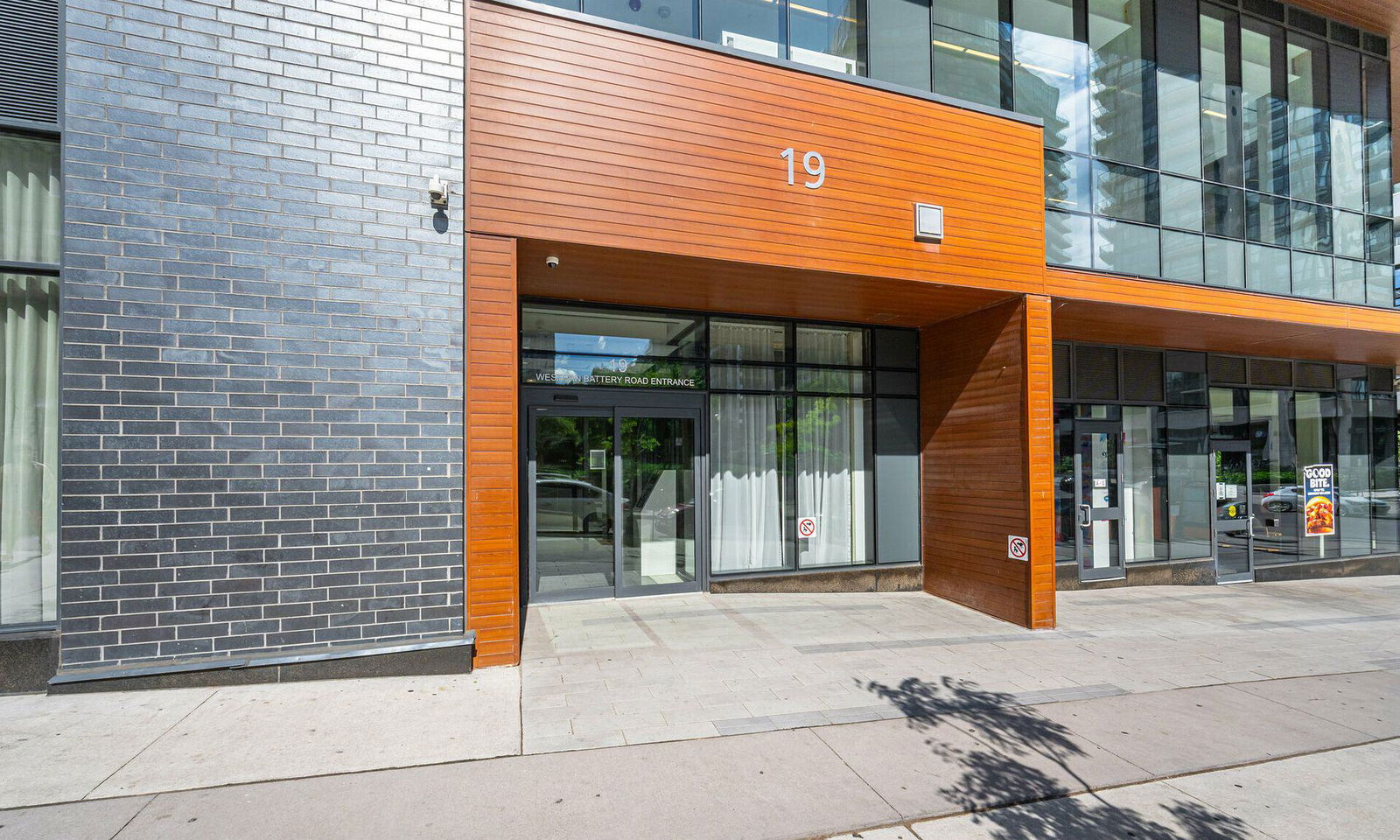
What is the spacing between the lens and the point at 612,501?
7.97 metres

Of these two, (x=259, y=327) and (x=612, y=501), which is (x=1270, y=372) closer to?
(x=612, y=501)

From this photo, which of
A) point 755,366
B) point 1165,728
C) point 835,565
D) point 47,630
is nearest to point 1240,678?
point 1165,728

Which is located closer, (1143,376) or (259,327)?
(259,327)

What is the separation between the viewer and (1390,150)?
11438mm

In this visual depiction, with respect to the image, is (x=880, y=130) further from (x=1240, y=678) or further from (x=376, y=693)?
(x=376, y=693)

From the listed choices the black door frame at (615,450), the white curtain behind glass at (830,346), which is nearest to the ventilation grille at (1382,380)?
the white curtain behind glass at (830,346)

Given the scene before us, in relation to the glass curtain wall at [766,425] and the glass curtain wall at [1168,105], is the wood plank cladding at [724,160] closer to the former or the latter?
the glass curtain wall at [1168,105]

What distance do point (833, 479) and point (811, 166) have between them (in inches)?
167

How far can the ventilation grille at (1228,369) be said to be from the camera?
11.1m

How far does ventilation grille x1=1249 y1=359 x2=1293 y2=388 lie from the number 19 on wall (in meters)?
9.83

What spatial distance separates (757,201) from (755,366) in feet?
8.88

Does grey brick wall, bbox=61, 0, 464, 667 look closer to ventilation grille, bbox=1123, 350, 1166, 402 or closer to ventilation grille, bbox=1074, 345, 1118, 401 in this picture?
ventilation grille, bbox=1074, 345, 1118, 401

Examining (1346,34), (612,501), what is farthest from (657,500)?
(1346,34)

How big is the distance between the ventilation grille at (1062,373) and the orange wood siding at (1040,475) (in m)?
2.76
